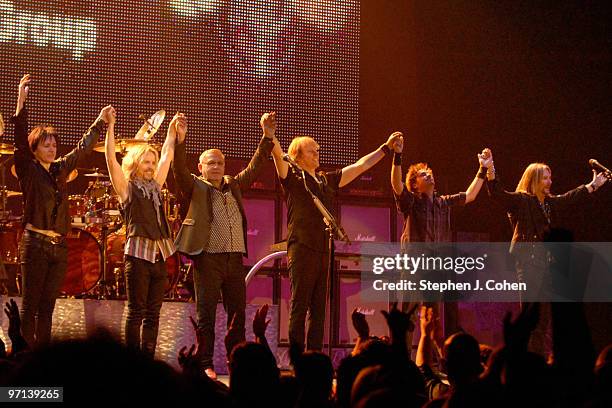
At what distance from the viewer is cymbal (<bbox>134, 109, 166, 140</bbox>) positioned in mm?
7215

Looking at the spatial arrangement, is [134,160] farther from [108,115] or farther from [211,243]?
[211,243]

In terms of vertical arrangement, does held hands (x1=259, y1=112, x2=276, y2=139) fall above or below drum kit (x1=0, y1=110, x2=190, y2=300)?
above

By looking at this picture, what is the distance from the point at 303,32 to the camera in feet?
27.3

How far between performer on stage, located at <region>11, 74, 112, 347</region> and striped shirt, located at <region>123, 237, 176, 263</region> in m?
0.41

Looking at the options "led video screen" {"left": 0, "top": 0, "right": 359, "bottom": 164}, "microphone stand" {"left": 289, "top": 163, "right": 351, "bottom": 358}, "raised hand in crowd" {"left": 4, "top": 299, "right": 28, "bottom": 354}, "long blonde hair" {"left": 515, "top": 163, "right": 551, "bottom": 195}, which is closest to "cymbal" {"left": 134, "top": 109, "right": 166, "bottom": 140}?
"led video screen" {"left": 0, "top": 0, "right": 359, "bottom": 164}

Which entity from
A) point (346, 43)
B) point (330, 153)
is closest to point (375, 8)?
point (346, 43)

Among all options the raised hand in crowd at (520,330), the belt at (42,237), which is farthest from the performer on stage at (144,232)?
the raised hand in crowd at (520,330)

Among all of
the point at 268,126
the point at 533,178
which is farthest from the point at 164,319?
the point at 533,178

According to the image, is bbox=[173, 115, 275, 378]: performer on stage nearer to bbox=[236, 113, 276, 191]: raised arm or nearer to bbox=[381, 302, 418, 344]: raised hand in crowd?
bbox=[236, 113, 276, 191]: raised arm

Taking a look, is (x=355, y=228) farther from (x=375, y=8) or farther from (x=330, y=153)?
(x=375, y=8)

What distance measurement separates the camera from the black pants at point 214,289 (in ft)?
17.7

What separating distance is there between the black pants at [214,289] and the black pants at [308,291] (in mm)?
361

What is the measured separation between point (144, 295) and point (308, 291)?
1.12m

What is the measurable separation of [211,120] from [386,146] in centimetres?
238
